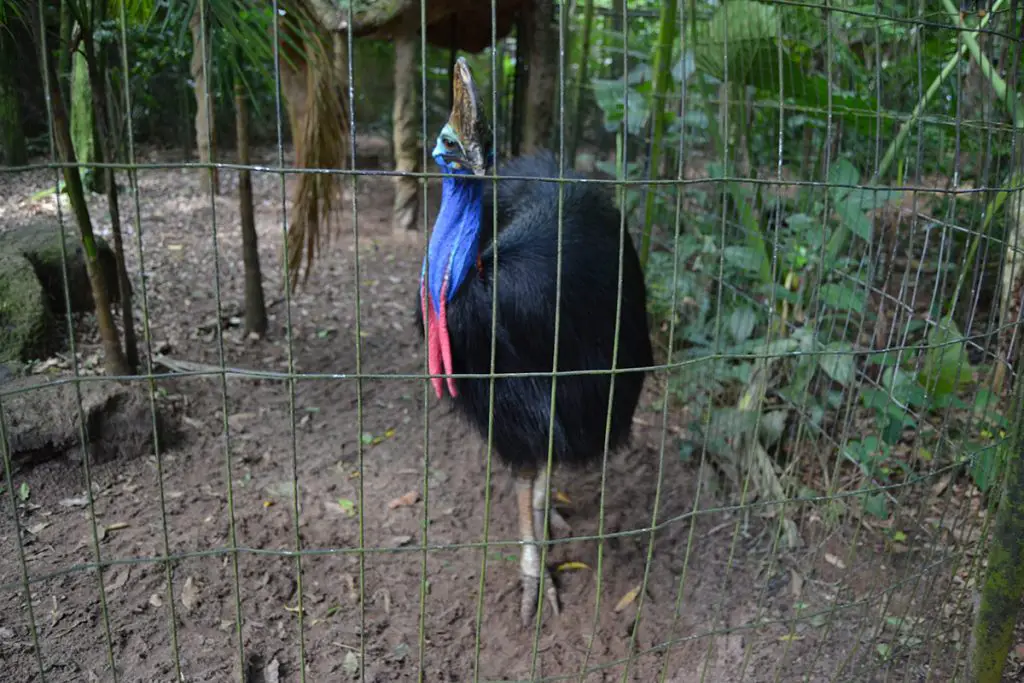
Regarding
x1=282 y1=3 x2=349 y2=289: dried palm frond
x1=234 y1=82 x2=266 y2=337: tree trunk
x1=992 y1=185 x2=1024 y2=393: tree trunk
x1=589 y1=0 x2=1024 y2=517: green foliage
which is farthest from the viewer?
x1=234 y1=82 x2=266 y2=337: tree trunk

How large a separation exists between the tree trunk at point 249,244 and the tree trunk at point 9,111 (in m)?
1.35

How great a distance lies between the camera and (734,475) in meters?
3.29

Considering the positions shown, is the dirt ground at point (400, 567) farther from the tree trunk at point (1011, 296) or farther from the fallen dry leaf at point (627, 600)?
the tree trunk at point (1011, 296)

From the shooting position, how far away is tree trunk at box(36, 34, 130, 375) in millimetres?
2805

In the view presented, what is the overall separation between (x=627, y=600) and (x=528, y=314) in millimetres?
1154

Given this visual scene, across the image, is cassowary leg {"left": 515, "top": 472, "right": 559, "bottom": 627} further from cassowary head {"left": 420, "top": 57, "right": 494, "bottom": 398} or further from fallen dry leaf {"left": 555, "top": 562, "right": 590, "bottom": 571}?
cassowary head {"left": 420, "top": 57, "right": 494, "bottom": 398}

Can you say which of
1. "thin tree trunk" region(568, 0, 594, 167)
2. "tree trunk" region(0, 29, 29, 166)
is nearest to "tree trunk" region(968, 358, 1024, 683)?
"thin tree trunk" region(568, 0, 594, 167)

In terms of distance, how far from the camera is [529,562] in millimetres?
2895

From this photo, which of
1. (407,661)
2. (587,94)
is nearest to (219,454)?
(407,661)

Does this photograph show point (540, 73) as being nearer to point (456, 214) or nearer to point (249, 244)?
point (249, 244)

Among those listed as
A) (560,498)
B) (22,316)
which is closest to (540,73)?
(560,498)

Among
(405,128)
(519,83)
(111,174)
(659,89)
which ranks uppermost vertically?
(519,83)

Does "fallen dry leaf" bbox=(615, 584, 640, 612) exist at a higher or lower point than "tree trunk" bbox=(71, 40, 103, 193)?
lower

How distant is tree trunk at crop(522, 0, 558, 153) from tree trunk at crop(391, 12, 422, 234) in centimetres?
91
